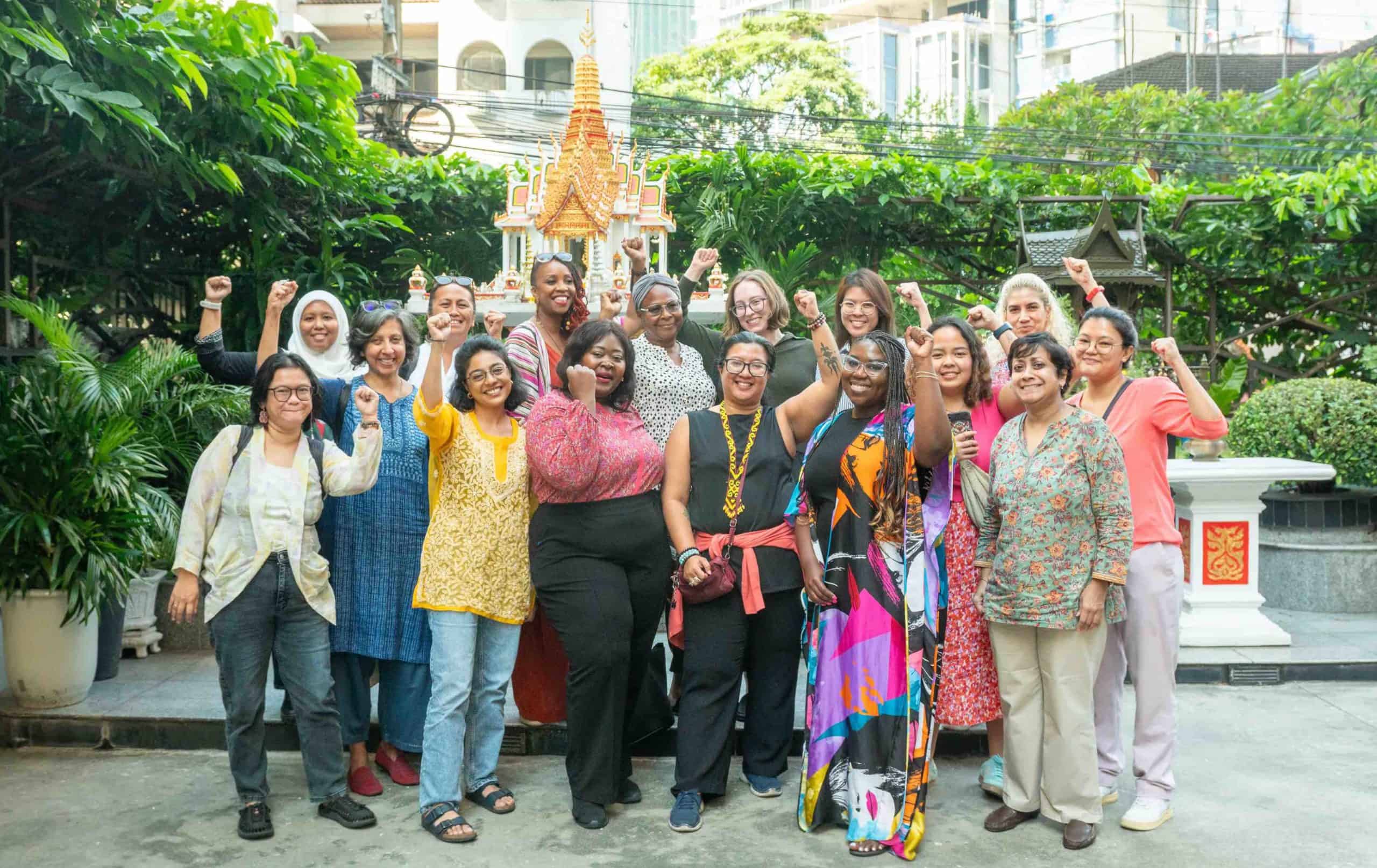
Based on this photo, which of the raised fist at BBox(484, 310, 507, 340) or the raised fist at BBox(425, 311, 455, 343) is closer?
the raised fist at BBox(425, 311, 455, 343)

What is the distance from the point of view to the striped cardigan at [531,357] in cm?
465

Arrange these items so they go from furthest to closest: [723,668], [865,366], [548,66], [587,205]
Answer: [548,66] < [587,205] < [723,668] < [865,366]

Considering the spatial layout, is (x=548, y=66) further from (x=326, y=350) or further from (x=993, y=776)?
(x=993, y=776)

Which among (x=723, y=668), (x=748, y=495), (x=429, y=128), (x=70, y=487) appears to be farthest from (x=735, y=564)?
(x=429, y=128)

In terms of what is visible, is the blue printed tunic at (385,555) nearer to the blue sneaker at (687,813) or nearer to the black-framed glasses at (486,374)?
the black-framed glasses at (486,374)

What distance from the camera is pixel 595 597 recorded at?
162 inches

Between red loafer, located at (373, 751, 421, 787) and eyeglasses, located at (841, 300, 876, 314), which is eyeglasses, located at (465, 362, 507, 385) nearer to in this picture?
eyeglasses, located at (841, 300, 876, 314)

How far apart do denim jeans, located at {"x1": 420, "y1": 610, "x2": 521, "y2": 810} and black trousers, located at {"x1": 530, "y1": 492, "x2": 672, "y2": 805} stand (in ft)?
0.86

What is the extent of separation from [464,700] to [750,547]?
1.12 m

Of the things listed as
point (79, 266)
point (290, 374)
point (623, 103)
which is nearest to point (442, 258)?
point (79, 266)

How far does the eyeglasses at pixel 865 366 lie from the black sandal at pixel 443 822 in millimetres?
1985

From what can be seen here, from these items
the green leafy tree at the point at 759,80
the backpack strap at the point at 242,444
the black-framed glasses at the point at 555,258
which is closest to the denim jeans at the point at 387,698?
the backpack strap at the point at 242,444

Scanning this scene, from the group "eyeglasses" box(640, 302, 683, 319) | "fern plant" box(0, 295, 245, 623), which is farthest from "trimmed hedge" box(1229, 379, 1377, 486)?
"fern plant" box(0, 295, 245, 623)

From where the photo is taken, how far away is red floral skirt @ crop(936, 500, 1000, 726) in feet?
13.9
